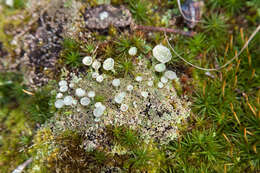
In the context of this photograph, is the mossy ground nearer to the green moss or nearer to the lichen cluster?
the green moss

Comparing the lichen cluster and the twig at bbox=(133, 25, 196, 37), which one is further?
the twig at bbox=(133, 25, 196, 37)

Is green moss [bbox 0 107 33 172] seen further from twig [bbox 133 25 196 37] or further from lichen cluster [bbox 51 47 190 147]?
twig [bbox 133 25 196 37]

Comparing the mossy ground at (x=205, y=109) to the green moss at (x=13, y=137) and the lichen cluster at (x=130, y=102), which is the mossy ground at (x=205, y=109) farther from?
the lichen cluster at (x=130, y=102)

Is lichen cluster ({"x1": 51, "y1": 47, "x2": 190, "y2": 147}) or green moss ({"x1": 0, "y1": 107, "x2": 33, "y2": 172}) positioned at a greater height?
lichen cluster ({"x1": 51, "y1": 47, "x2": 190, "y2": 147})

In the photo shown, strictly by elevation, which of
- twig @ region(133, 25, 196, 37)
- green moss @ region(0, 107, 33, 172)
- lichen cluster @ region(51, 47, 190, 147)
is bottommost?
green moss @ region(0, 107, 33, 172)

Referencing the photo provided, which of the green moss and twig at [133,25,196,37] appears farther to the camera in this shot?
twig at [133,25,196,37]

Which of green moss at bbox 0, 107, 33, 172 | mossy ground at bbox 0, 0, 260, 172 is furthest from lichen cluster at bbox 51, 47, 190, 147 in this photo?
green moss at bbox 0, 107, 33, 172

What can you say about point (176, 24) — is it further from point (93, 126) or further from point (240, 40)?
point (93, 126)

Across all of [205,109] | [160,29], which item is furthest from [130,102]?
[160,29]

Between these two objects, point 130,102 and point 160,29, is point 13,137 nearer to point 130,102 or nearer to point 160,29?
point 130,102
